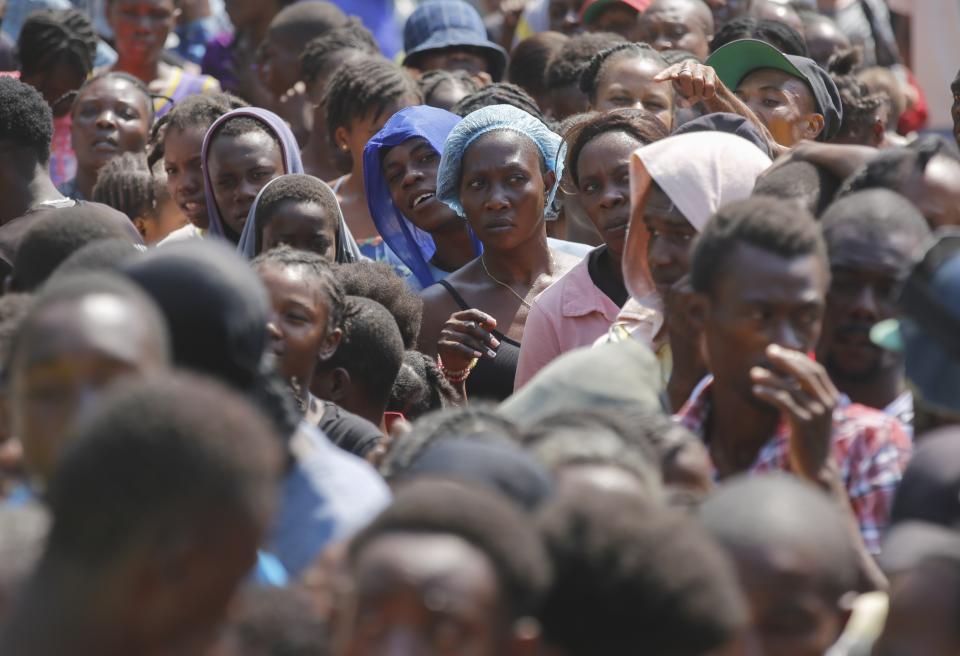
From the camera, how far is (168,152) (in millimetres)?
6582

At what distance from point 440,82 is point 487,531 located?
17.6 feet

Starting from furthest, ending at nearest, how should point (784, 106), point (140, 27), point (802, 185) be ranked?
point (140, 27), point (784, 106), point (802, 185)

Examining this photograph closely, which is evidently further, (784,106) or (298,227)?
(784,106)

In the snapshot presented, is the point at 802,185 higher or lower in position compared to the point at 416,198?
higher

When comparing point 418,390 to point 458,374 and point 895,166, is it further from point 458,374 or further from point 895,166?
point 895,166

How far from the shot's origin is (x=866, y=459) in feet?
11.8

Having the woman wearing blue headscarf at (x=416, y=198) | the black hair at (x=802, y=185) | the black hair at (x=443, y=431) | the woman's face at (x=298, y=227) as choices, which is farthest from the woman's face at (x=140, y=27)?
the black hair at (x=443, y=431)

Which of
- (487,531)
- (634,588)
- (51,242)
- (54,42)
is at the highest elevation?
(487,531)

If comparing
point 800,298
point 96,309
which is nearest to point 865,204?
point 800,298

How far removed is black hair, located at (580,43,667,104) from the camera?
264 inches

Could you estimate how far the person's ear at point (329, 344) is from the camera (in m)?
4.60

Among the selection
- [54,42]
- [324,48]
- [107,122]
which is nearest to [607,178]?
[107,122]

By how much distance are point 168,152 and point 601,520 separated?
443cm

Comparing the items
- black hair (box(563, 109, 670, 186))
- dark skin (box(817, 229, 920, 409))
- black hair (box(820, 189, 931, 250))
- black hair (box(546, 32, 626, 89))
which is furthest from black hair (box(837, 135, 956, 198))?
black hair (box(546, 32, 626, 89))
